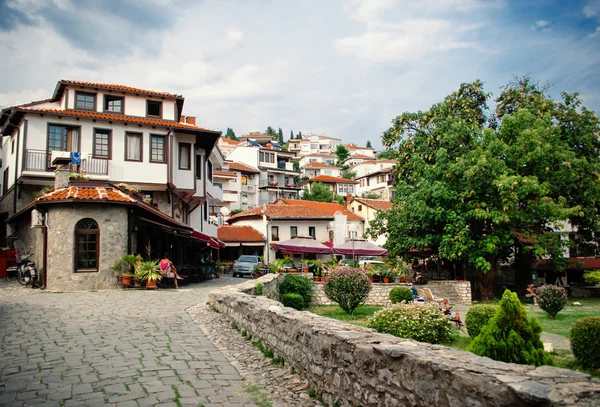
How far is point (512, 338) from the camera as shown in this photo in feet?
19.6

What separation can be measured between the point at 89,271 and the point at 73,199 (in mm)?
2774

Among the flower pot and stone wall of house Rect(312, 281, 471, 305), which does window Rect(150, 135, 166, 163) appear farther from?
stone wall of house Rect(312, 281, 471, 305)

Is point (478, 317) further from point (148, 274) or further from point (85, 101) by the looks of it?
point (85, 101)

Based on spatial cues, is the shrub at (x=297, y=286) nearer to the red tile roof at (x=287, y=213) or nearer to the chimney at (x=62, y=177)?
the chimney at (x=62, y=177)

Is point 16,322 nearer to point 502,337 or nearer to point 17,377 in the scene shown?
point 17,377

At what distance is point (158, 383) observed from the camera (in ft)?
19.4

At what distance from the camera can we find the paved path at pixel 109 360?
5.48m

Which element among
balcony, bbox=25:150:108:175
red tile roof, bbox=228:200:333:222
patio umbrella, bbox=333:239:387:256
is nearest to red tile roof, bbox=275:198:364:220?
red tile roof, bbox=228:200:333:222

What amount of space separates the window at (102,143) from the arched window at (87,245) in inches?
302

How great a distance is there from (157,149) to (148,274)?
32.1ft

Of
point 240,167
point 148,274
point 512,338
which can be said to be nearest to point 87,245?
point 148,274

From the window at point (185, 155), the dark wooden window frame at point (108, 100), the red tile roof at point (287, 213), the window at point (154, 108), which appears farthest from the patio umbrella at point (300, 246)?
the red tile roof at point (287, 213)

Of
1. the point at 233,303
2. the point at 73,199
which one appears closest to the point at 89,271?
the point at 73,199

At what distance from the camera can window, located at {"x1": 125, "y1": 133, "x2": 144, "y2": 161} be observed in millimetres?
24422
